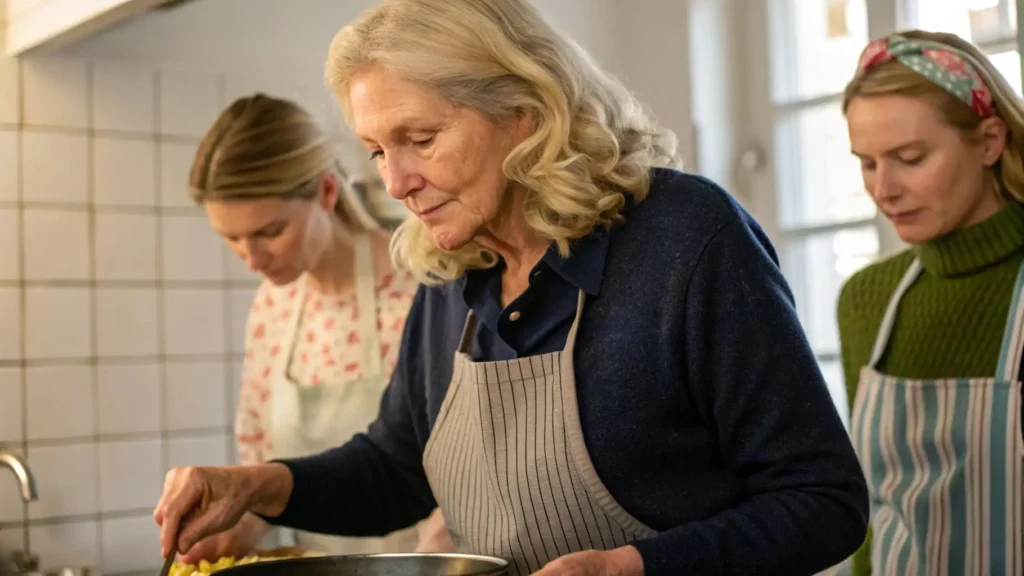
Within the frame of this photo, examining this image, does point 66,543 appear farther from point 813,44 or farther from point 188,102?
point 813,44

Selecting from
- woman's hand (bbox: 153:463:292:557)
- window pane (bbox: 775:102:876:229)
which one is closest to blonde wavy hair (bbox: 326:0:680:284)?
woman's hand (bbox: 153:463:292:557)

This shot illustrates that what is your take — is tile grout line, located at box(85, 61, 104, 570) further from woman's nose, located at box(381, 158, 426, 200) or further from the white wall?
woman's nose, located at box(381, 158, 426, 200)

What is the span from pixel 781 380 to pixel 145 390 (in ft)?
4.73

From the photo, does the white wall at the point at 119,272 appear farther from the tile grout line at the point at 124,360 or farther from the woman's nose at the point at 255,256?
the woman's nose at the point at 255,256

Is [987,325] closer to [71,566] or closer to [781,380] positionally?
[781,380]

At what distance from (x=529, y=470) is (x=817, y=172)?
140 centimetres

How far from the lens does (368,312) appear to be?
6.27 feet

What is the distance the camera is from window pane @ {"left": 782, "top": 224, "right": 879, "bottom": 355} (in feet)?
7.42

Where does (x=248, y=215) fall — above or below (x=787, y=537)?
above

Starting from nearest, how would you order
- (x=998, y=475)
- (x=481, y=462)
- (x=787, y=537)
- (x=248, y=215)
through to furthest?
(x=787, y=537) < (x=481, y=462) < (x=998, y=475) < (x=248, y=215)

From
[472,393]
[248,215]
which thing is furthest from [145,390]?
[472,393]

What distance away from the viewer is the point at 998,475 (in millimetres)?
1390

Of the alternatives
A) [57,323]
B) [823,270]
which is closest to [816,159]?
[823,270]

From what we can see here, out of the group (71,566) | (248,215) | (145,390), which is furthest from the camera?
(145,390)
